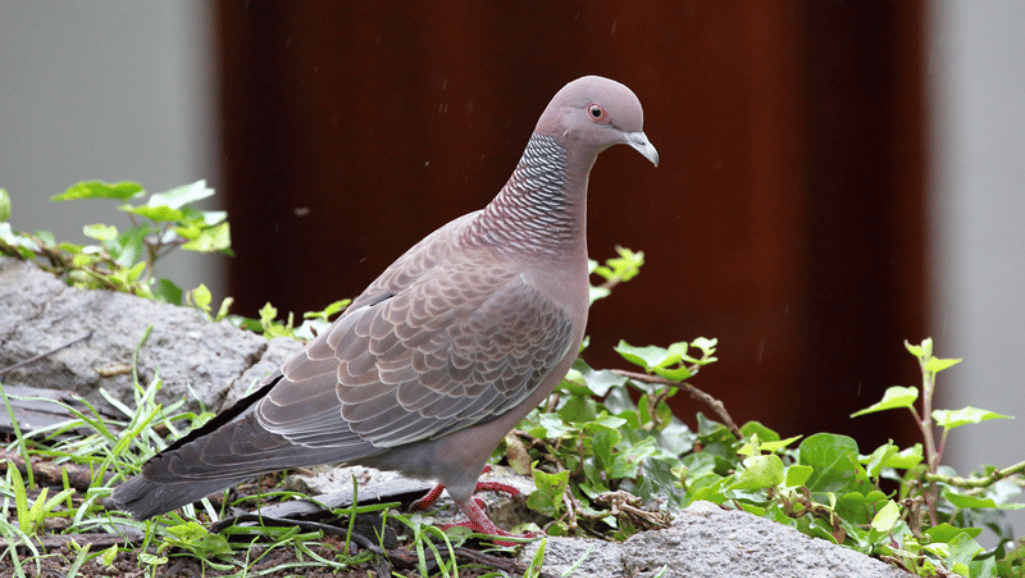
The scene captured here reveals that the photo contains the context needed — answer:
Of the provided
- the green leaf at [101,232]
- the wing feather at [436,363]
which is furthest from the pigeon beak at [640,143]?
the green leaf at [101,232]

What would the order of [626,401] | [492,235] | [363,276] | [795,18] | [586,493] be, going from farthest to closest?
[363,276]
[795,18]
[626,401]
[586,493]
[492,235]

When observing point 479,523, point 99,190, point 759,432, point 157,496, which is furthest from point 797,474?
point 99,190

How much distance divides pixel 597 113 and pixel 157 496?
4.05ft

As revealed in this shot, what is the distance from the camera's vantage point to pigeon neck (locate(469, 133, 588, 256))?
2229mm

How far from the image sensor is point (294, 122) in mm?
5207

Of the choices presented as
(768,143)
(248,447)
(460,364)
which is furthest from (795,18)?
(248,447)

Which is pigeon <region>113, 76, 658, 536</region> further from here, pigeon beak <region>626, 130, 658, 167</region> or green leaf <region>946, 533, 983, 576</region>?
green leaf <region>946, 533, 983, 576</region>

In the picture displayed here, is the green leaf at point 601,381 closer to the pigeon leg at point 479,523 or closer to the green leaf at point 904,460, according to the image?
the pigeon leg at point 479,523

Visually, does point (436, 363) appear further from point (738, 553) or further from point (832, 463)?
point (832, 463)

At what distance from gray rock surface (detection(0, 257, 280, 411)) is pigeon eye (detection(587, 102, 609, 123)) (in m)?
1.27

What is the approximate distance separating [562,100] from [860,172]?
3.08 metres

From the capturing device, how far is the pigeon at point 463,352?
6.93 feet

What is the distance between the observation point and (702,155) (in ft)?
15.7

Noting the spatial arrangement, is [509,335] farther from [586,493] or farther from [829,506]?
[829,506]
